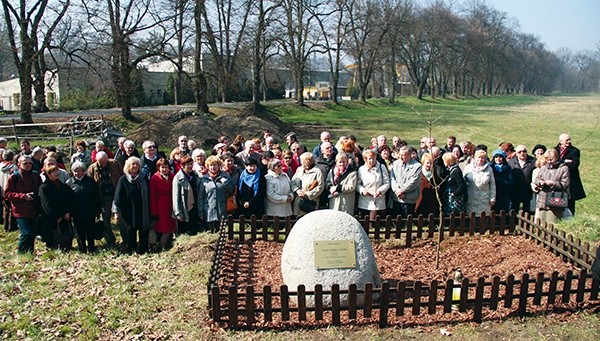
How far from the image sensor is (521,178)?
32.0 feet

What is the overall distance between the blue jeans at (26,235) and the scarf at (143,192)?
1.91 metres

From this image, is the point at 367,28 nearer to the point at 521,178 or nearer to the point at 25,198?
the point at 521,178

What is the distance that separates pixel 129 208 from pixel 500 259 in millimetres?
5843

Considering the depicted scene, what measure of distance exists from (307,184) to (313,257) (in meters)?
2.76

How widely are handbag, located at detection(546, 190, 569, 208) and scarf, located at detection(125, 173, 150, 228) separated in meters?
7.05

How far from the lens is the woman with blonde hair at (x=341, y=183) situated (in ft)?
27.9

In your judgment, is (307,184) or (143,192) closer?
(143,192)

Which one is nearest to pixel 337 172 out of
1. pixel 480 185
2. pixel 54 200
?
pixel 480 185

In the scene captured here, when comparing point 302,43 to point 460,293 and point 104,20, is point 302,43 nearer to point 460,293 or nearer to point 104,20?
point 104,20

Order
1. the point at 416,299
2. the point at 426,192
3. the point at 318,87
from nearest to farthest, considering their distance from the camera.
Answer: the point at 416,299 < the point at 426,192 < the point at 318,87

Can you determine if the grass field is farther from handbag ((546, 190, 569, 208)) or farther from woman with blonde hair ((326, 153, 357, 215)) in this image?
woman with blonde hair ((326, 153, 357, 215))

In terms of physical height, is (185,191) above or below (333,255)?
above

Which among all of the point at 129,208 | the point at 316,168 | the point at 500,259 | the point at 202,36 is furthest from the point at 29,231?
the point at 202,36

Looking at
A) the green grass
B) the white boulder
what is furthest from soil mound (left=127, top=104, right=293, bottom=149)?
the white boulder
